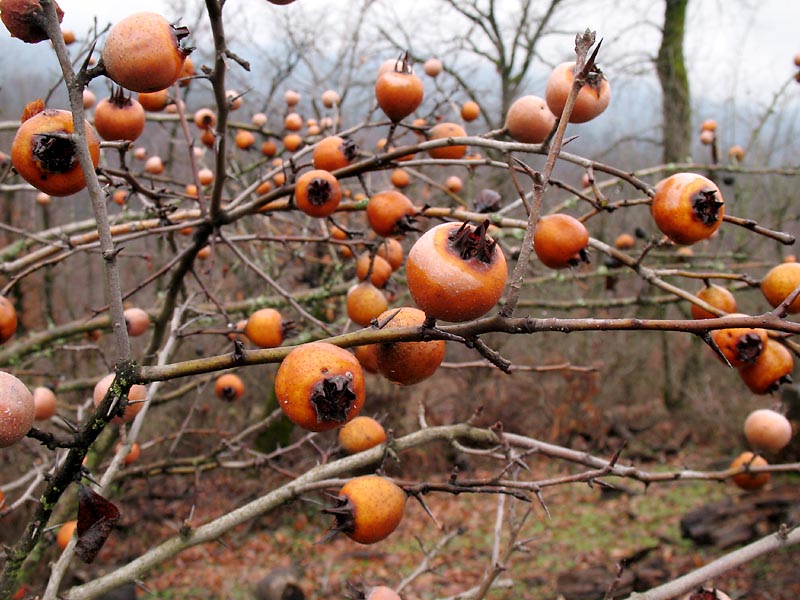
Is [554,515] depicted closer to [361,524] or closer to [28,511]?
[28,511]

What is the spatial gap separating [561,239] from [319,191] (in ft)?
2.53

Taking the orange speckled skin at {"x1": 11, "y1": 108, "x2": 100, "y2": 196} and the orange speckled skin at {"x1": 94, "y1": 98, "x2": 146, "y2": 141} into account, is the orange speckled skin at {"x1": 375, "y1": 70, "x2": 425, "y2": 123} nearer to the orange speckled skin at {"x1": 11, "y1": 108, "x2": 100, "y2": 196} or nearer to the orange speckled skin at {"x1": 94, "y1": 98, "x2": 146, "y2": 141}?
the orange speckled skin at {"x1": 94, "y1": 98, "x2": 146, "y2": 141}

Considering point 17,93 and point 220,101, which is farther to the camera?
point 17,93

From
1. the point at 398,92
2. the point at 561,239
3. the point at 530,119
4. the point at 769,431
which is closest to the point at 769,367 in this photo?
the point at 561,239

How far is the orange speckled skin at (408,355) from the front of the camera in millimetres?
1122

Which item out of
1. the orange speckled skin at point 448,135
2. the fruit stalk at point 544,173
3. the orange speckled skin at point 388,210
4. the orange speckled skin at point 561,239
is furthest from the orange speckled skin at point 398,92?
the fruit stalk at point 544,173

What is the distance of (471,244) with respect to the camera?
0.96m

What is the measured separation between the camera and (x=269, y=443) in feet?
27.4

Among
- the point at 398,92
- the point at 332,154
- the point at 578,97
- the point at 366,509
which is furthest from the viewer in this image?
the point at 332,154

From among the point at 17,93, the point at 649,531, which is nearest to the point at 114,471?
the point at 649,531

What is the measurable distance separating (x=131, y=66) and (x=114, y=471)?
4.08ft

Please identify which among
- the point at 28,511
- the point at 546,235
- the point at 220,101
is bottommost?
the point at 28,511

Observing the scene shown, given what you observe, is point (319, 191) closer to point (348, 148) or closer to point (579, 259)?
point (348, 148)

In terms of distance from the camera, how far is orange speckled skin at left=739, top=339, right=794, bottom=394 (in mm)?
1579
